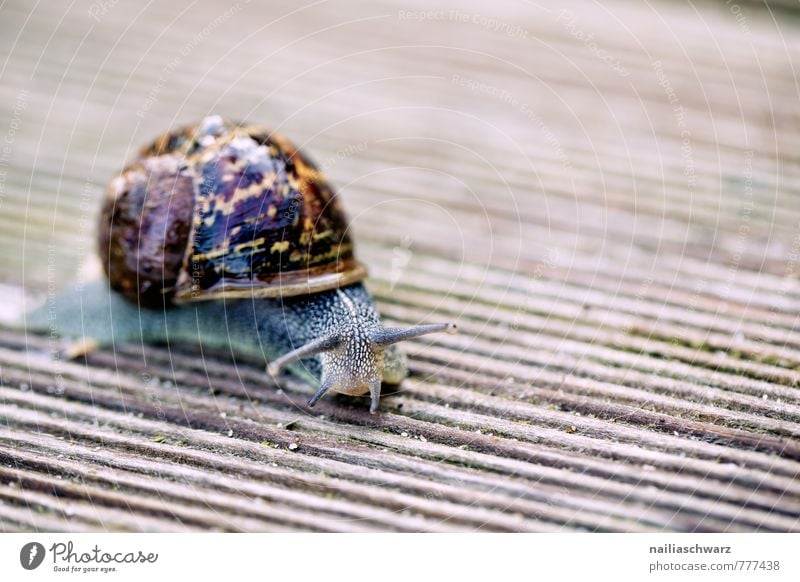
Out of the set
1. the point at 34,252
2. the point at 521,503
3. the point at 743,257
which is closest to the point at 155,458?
the point at 521,503

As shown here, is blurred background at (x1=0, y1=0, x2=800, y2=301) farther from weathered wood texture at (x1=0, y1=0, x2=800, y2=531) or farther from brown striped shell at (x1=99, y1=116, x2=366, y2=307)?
brown striped shell at (x1=99, y1=116, x2=366, y2=307)

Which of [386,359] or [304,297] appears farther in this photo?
[304,297]

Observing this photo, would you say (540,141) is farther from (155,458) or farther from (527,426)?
(155,458)

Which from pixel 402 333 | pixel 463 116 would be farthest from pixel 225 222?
pixel 463 116

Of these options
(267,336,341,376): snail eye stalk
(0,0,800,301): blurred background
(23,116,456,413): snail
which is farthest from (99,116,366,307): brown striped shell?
(0,0,800,301): blurred background

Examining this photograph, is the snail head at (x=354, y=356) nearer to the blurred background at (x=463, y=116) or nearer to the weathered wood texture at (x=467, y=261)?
the weathered wood texture at (x=467, y=261)
